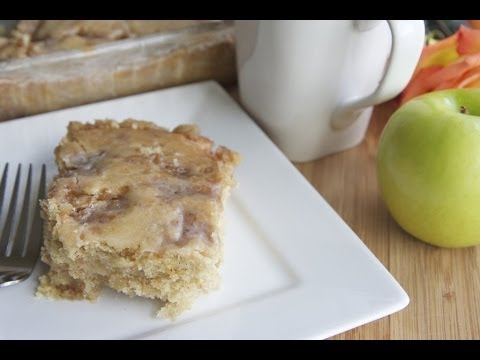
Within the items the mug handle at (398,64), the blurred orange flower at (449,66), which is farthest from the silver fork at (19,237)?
the blurred orange flower at (449,66)

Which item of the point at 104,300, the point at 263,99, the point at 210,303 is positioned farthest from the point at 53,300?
the point at 263,99

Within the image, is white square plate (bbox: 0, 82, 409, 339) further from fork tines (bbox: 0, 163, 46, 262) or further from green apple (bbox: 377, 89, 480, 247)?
green apple (bbox: 377, 89, 480, 247)

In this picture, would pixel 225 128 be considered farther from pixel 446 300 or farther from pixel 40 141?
pixel 446 300

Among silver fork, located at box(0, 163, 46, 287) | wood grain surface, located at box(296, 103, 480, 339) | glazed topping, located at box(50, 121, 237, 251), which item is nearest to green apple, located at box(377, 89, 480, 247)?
wood grain surface, located at box(296, 103, 480, 339)

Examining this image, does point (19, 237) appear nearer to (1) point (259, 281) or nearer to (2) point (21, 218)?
(2) point (21, 218)

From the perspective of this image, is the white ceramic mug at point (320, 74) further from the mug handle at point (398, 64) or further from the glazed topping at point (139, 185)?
the glazed topping at point (139, 185)
